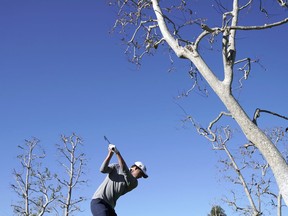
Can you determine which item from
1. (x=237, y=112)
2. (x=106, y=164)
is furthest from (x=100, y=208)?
(x=237, y=112)

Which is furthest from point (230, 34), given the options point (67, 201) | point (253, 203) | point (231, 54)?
point (67, 201)

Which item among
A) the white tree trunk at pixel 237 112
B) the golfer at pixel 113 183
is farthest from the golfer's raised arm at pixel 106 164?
the white tree trunk at pixel 237 112

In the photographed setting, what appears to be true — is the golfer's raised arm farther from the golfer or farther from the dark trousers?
the dark trousers

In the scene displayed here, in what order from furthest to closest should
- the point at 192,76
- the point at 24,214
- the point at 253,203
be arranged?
1. the point at 24,214
2. the point at 253,203
3. the point at 192,76

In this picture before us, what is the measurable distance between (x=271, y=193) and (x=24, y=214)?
42.8 ft

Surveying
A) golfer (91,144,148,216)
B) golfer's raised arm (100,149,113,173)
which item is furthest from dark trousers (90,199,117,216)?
golfer's raised arm (100,149,113,173)

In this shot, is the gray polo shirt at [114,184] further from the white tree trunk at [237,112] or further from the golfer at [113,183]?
the white tree trunk at [237,112]

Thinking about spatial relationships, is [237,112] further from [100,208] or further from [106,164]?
[100,208]

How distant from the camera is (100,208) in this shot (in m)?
4.46

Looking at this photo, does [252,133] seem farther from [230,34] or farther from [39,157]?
[39,157]

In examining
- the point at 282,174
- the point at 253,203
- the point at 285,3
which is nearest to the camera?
the point at 282,174

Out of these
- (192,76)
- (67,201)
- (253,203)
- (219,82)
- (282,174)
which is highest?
(67,201)

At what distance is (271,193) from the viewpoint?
742 inches

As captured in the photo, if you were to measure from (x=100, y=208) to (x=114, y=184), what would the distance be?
1.11 feet
